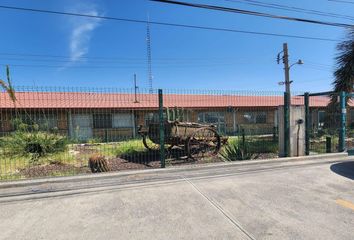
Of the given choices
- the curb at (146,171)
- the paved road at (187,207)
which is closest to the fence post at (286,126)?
the curb at (146,171)

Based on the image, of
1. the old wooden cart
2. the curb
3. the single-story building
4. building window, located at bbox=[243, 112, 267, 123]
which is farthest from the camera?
building window, located at bbox=[243, 112, 267, 123]

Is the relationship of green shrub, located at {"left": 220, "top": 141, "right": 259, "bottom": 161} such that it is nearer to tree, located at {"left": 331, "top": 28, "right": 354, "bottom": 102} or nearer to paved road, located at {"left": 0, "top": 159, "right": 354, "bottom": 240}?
paved road, located at {"left": 0, "top": 159, "right": 354, "bottom": 240}

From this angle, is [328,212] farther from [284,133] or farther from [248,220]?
[284,133]

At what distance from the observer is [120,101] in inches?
783

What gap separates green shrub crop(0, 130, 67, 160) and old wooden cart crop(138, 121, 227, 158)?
3.17 m

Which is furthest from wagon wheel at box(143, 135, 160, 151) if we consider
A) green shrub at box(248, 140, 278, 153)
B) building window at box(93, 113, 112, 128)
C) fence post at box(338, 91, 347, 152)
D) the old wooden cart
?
building window at box(93, 113, 112, 128)

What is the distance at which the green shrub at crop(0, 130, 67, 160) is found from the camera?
816cm

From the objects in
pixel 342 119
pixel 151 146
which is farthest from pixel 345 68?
pixel 151 146

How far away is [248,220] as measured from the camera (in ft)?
10.8

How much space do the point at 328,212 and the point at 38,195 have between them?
484cm

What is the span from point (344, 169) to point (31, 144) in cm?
952

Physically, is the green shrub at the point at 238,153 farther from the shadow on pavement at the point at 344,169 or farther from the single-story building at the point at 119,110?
the single-story building at the point at 119,110

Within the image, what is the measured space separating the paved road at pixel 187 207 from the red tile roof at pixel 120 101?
11.1 m

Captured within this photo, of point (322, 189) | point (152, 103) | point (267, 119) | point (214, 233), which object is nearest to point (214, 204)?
point (214, 233)
